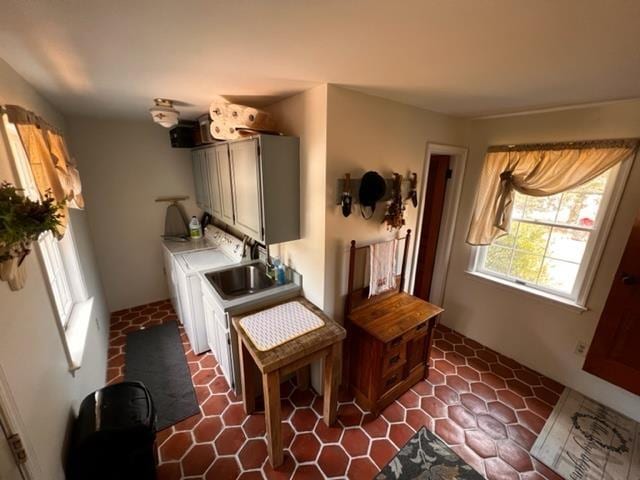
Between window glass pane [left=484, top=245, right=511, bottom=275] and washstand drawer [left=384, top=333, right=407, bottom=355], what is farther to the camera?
window glass pane [left=484, top=245, right=511, bottom=275]

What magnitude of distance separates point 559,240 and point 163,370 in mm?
3771

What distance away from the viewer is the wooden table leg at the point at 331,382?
1.80 meters

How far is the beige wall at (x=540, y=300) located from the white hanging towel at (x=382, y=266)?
43.0 inches

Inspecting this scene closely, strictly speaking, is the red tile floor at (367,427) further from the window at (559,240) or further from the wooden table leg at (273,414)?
the window at (559,240)

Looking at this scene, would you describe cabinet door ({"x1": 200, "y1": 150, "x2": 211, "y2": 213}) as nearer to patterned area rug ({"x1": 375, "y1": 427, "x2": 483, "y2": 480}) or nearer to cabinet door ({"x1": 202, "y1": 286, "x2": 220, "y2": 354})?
cabinet door ({"x1": 202, "y1": 286, "x2": 220, "y2": 354})

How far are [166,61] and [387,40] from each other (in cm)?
105

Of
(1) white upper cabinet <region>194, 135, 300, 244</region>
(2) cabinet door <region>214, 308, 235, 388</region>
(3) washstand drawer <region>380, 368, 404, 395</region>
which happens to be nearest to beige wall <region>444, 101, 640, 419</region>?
(3) washstand drawer <region>380, 368, 404, 395</region>

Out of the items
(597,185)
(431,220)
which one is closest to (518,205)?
(597,185)

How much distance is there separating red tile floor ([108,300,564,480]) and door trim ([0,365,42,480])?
0.95m

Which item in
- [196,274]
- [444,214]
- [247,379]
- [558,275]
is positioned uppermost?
[444,214]

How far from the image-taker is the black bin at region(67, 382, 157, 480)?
50.5 inches

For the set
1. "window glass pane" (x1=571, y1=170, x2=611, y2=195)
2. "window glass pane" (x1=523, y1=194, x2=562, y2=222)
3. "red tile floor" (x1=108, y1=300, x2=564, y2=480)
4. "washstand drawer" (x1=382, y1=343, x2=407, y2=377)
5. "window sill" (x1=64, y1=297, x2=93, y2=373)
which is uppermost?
"window glass pane" (x1=571, y1=170, x2=611, y2=195)

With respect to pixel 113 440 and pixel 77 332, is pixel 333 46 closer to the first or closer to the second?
pixel 113 440

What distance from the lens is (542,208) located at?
7.70 feet
